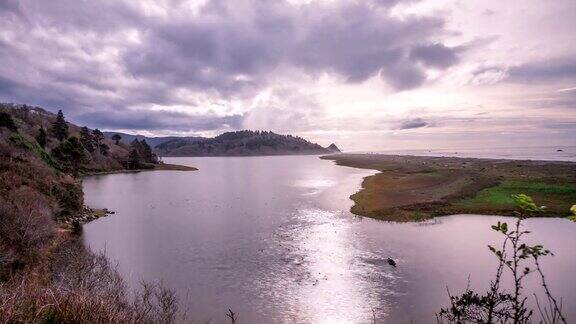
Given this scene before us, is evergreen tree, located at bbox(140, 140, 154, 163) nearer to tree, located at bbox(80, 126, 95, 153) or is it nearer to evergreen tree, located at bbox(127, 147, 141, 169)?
evergreen tree, located at bbox(127, 147, 141, 169)

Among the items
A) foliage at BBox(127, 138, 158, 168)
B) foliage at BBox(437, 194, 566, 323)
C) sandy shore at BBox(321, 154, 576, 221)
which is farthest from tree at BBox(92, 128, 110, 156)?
foliage at BBox(437, 194, 566, 323)

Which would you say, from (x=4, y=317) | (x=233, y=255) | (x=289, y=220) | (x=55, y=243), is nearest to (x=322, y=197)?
(x=289, y=220)

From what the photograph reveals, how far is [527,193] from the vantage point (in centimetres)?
5269

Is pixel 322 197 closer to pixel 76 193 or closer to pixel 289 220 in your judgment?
pixel 289 220

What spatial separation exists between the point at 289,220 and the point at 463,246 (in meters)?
17.3

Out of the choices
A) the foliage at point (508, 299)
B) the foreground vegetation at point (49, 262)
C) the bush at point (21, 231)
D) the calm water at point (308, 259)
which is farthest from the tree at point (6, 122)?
the foliage at point (508, 299)

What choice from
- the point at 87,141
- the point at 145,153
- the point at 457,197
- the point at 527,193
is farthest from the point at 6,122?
the point at 145,153

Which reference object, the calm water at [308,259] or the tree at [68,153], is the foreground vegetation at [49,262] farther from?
the tree at [68,153]

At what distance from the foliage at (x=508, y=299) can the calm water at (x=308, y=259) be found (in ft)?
7.14

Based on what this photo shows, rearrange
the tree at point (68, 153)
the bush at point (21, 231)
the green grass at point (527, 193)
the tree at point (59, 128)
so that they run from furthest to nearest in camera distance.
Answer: the tree at point (59, 128)
the tree at point (68, 153)
the green grass at point (527, 193)
the bush at point (21, 231)

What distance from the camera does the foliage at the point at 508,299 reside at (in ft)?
17.0

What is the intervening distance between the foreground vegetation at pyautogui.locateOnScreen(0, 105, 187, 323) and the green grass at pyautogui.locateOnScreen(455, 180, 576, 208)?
41.0 m

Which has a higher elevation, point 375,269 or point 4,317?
point 4,317

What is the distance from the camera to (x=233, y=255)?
91.0 ft
